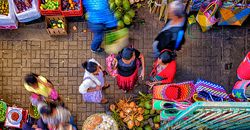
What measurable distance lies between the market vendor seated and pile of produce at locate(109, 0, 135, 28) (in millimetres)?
2292

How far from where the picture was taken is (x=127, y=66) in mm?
7668

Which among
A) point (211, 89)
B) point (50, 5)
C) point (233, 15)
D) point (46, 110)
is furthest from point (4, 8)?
point (233, 15)

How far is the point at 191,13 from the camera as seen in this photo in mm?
9430

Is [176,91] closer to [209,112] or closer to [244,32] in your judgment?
[209,112]

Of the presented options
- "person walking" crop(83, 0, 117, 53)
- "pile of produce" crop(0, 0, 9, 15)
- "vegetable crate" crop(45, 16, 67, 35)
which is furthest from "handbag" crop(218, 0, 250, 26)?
"pile of produce" crop(0, 0, 9, 15)

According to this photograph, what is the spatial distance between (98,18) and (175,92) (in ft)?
7.74

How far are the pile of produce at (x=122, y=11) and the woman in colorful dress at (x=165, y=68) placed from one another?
144cm

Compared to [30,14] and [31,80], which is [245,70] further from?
[30,14]

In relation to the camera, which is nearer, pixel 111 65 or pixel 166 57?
pixel 166 57

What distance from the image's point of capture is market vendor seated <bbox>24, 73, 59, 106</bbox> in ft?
24.2

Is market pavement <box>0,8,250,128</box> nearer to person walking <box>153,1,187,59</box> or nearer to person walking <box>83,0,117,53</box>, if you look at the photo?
person walking <box>83,0,117,53</box>

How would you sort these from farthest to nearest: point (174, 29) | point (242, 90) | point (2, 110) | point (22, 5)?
point (22, 5), point (2, 110), point (174, 29), point (242, 90)

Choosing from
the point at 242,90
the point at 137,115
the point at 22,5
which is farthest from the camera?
the point at 22,5

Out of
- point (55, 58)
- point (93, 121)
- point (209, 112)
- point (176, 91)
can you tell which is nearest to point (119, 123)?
point (93, 121)
